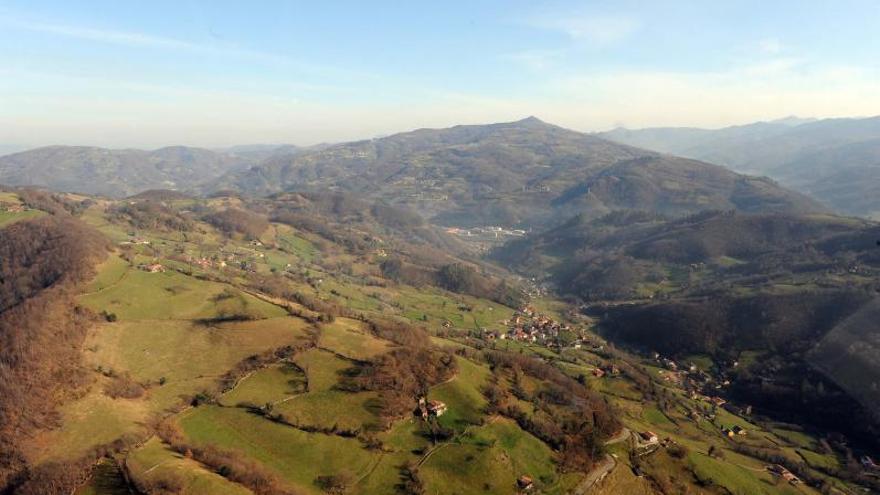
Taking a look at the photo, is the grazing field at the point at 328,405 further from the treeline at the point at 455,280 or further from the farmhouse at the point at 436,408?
the treeline at the point at 455,280

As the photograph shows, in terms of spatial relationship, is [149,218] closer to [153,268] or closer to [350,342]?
[153,268]

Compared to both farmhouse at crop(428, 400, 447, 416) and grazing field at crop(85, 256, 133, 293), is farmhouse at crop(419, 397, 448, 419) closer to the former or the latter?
farmhouse at crop(428, 400, 447, 416)

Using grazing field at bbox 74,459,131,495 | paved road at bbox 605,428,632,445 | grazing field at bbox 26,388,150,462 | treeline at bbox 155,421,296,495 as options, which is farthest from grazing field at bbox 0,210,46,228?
paved road at bbox 605,428,632,445

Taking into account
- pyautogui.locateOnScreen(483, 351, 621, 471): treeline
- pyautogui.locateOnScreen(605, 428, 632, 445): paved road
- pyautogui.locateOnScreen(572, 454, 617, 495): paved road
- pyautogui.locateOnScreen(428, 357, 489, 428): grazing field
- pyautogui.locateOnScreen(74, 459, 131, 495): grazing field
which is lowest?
pyautogui.locateOnScreen(605, 428, 632, 445): paved road

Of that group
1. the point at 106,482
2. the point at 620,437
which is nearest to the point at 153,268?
the point at 106,482

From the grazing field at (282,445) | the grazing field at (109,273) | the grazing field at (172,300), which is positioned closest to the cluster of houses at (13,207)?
the grazing field at (109,273)

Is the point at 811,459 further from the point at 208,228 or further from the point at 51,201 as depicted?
the point at 51,201
